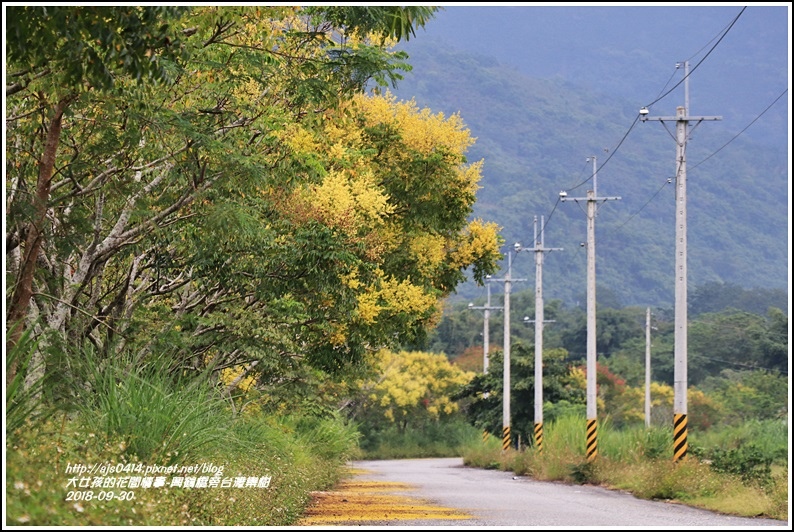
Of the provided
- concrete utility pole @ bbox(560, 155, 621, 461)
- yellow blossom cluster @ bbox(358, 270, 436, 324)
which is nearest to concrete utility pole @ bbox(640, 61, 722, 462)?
yellow blossom cluster @ bbox(358, 270, 436, 324)

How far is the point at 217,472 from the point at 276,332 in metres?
9.42

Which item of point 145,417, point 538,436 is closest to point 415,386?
point 538,436

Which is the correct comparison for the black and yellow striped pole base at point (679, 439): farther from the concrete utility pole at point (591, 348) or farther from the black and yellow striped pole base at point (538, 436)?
the black and yellow striped pole base at point (538, 436)

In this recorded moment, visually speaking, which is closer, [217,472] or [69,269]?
[217,472]

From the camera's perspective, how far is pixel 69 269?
19.2 m

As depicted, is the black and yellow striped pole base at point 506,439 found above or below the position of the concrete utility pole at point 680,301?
below

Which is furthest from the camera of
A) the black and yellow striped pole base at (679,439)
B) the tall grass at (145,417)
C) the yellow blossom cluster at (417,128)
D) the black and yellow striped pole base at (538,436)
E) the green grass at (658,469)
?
the black and yellow striped pole base at (538,436)

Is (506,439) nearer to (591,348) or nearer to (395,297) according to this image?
(591,348)

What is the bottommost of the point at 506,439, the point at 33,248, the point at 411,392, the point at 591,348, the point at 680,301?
the point at 506,439

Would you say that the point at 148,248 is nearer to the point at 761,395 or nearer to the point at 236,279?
the point at 236,279

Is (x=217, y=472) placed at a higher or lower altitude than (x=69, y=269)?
lower

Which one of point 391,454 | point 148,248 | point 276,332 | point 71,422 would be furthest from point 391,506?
point 391,454

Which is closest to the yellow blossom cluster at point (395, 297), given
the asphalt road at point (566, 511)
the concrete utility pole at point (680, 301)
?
the asphalt road at point (566, 511)

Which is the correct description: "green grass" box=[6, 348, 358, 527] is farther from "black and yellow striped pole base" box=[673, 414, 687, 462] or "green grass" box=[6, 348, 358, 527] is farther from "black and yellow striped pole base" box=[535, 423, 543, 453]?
"black and yellow striped pole base" box=[535, 423, 543, 453]
